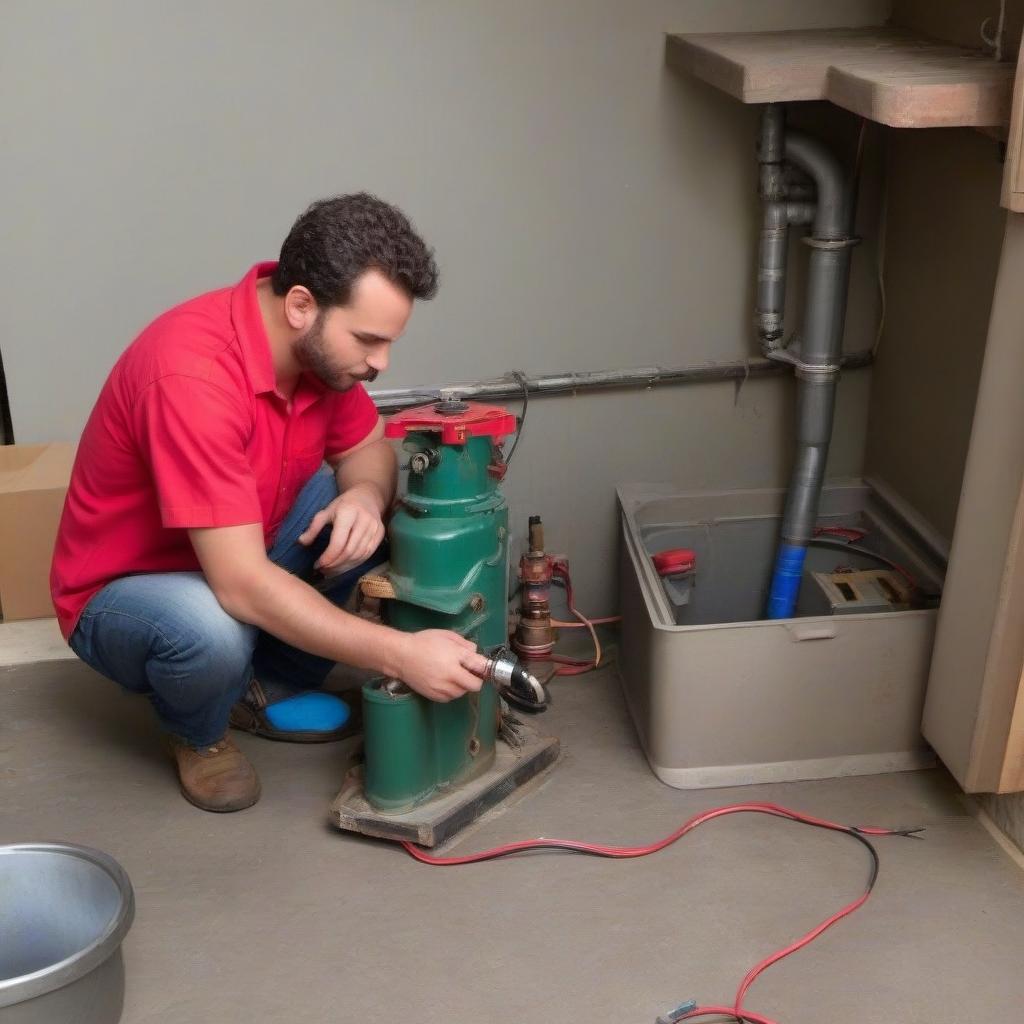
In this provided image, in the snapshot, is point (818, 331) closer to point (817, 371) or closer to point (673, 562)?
point (817, 371)

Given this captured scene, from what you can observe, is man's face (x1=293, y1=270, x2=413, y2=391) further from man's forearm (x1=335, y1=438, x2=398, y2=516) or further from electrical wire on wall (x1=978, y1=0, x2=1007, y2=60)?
electrical wire on wall (x1=978, y1=0, x2=1007, y2=60)

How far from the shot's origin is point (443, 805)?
1.97 metres

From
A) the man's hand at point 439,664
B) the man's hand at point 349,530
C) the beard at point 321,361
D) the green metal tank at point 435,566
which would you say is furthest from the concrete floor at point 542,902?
the beard at point 321,361

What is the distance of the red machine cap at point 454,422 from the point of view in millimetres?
1876

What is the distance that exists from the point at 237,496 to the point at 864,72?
1.07 m

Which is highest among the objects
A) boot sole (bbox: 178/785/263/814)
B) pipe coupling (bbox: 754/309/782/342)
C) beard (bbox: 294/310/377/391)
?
beard (bbox: 294/310/377/391)

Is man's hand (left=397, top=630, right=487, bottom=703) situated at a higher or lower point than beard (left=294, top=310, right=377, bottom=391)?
lower

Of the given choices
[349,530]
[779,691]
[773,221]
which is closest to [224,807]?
[349,530]

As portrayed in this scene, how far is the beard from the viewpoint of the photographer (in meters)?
1.82

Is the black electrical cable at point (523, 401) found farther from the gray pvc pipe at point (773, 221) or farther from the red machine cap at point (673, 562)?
the gray pvc pipe at point (773, 221)

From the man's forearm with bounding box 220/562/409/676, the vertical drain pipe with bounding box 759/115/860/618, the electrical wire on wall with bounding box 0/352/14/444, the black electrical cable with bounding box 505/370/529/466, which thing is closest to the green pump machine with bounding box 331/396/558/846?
the man's forearm with bounding box 220/562/409/676

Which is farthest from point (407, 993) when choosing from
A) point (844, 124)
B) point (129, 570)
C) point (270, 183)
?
point (844, 124)

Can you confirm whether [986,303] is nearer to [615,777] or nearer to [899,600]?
[899,600]

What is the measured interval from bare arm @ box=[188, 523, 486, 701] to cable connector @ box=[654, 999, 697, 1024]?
498mm
